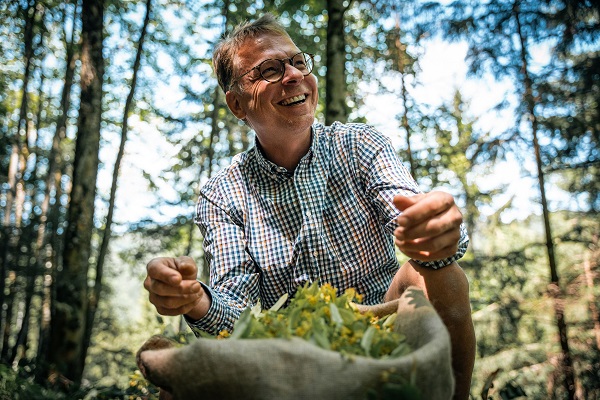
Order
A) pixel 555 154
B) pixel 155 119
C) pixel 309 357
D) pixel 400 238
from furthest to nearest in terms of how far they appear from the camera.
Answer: pixel 155 119 < pixel 555 154 < pixel 400 238 < pixel 309 357

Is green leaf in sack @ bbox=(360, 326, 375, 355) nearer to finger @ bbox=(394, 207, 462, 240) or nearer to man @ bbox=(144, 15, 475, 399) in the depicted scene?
finger @ bbox=(394, 207, 462, 240)

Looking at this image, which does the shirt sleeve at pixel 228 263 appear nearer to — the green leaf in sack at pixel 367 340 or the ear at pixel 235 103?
the ear at pixel 235 103

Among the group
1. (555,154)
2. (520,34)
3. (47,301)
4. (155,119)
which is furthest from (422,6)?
(47,301)

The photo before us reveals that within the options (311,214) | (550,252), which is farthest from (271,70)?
(550,252)

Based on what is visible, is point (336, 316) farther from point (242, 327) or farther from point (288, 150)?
point (288, 150)

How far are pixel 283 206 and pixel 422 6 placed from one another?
6.89 meters

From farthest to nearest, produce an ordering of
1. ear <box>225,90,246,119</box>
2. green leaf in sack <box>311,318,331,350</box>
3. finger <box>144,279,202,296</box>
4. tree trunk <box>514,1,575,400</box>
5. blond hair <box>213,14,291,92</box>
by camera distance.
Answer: tree trunk <box>514,1,575,400</box> < ear <box>225,90,246,119</box> < blond hair <box>213,14,291,92</box> < finger <box>144,279,202,296</box> < green leaf in sack <box>311,318,331,350</box>

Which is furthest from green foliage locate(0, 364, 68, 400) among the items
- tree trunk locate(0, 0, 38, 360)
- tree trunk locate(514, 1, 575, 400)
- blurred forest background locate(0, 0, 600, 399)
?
tree trunk locate(514, 1, 575, 400)

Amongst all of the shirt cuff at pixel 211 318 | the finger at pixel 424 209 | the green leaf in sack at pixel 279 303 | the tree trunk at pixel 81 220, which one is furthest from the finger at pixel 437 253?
the tree trunk at pixel 81 220

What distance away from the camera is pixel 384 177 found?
1840mm

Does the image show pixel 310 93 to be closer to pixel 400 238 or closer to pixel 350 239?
pixel 350 239

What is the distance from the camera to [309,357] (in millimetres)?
921

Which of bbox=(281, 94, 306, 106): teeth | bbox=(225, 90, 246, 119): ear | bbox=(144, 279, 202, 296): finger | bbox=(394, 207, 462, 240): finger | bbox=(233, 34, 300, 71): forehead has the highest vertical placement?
bbox=(233, 34, 300, 71): forehead

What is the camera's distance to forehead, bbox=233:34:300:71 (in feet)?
7.16
